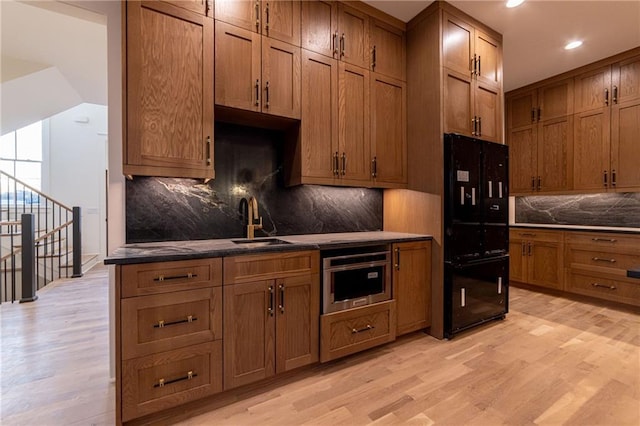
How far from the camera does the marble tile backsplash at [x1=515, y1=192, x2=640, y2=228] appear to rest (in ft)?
12.2

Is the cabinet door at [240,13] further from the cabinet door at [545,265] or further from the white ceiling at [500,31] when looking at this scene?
the cabinet door at [545,265]

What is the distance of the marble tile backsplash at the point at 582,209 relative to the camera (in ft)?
12.2

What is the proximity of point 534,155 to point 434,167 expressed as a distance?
2742 mm

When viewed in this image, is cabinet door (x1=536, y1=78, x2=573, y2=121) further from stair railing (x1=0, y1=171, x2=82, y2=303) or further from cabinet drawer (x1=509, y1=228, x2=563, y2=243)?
stair railing (x1=0, y1=171, x2=82, y2=303)

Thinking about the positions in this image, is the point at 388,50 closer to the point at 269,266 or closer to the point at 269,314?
the point at 269,266

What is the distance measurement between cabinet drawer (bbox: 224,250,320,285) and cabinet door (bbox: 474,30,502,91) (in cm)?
256

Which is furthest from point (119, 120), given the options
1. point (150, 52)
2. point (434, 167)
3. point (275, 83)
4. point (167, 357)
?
point (434, 167)

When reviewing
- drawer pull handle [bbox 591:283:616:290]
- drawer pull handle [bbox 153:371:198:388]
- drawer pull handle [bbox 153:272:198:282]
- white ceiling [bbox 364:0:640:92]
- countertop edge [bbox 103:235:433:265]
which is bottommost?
drawer pull handle [bbox 153:371:198:388]

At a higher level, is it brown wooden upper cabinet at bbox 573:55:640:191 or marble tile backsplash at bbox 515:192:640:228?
brown wooden upper cabinet at bbox 573:55:640:191

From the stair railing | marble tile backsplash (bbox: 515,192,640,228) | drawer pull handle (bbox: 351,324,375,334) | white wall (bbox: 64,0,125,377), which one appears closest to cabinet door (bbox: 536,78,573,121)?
marble tile backsplash (bbox: 515,192,640,228)

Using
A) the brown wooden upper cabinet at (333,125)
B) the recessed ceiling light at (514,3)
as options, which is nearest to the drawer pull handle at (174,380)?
the brown wooden upper cabinet at (333,125)

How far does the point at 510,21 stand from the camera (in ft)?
9.50

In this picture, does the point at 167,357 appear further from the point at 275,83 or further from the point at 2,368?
the point at 275,83

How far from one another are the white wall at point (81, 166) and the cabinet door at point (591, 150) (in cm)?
894
